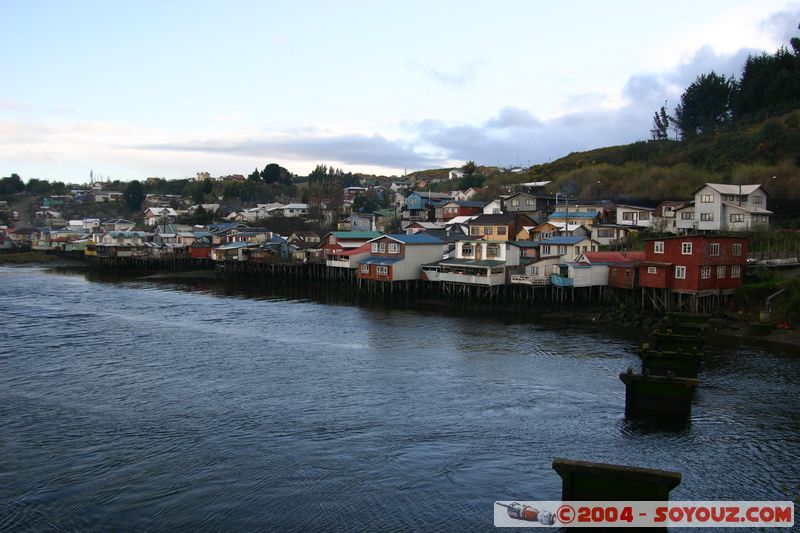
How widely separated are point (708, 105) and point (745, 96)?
22.3ft

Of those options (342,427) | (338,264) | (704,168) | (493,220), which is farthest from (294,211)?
(342,427)

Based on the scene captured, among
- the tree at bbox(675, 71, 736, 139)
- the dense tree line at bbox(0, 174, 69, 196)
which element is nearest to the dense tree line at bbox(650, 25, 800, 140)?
the tree at bbox(675, 71, 736, 139)

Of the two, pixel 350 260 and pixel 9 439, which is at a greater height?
pixel 350 260

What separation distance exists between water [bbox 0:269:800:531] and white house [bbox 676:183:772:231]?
17.6m

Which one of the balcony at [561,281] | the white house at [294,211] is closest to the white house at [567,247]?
the balcony at [561,281]

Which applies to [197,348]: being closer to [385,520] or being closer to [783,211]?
[385,520]

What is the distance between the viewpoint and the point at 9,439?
55.5ft

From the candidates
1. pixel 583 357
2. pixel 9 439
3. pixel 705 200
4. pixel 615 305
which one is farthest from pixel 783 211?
pixel 9 439

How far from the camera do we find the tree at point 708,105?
256ft

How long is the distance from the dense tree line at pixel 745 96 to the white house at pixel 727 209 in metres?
31.5

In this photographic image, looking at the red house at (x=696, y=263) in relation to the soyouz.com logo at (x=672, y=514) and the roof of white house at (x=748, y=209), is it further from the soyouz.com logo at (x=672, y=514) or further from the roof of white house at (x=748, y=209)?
the soyouz.com logo at (x=672, y=514)

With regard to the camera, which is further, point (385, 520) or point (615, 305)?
point (615, 305)

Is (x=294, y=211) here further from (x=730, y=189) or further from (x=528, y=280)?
(x=730, y=189)

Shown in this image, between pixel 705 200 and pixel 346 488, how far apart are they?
38258 mm
